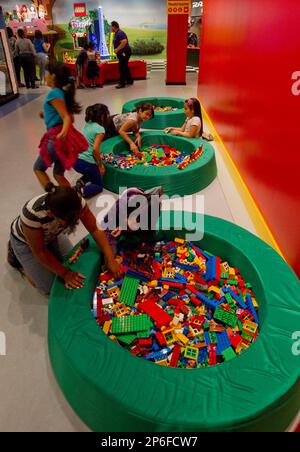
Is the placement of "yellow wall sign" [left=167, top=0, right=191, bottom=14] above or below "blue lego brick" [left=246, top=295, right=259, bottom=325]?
above

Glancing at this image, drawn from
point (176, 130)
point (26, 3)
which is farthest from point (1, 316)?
point (26, 3)

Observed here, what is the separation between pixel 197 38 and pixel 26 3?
7.30m

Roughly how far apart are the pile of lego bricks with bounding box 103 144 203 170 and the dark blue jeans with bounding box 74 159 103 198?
0.94 feet

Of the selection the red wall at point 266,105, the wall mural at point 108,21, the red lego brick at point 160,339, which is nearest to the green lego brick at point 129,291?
the red lego brick at point 160,339

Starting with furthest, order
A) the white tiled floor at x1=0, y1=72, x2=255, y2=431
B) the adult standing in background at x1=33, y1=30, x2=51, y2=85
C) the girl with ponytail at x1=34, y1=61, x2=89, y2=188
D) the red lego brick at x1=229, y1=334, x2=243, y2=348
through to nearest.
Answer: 1. the adult standing in background at x1=33, y1=30, x2=51, y2=85
2. the girl with ponytail at x1=34, y1=61, x2=89, y2=188
3. the red lego brick at x1=229, y1=334, x2=243, y2=348
4. the white tiled floor at x1=0, y1=72, x2=255, y2=431

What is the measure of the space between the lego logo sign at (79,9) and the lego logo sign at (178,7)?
18.5ft

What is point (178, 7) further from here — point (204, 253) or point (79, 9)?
point (204, 253)

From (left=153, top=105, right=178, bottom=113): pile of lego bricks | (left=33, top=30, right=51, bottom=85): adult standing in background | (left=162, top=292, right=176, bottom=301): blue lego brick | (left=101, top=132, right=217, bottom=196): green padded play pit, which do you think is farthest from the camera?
(left=33, top=30, right=51, bottom=85): adult standing in background

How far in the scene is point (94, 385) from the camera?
1.55 meters

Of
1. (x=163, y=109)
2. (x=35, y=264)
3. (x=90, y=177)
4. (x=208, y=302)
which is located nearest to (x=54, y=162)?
(x=90, y=177)

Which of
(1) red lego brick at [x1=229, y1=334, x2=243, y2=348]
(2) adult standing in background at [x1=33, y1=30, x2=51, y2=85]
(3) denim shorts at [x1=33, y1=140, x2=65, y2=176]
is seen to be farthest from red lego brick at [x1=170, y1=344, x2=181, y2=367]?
(2) adult standing in background at [x1=33, y1=30, x2=51, y2=85]

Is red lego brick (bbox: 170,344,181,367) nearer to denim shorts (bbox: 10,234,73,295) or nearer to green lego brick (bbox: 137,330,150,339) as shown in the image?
green lego brick (bbox: 137,330,150,339)

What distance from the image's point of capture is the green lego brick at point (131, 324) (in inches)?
78.7

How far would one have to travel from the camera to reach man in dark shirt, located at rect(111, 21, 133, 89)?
892cm
